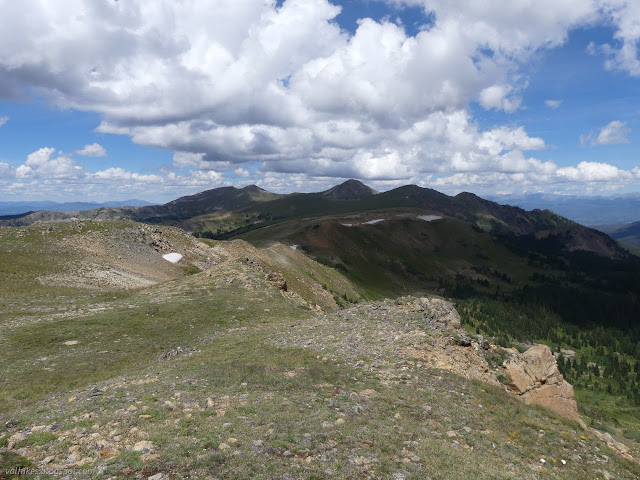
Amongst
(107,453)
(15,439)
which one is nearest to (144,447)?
(107,453)

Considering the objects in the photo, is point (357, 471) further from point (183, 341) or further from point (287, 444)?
point (183, 341)

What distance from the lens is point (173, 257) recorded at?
87.2 meters

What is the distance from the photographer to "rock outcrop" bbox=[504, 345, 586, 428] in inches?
876

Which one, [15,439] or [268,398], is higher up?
[15,439]

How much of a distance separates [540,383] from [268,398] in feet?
61.6

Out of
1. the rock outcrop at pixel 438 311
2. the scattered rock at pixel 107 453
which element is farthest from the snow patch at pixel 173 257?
the scattered rock at pixel 107 453

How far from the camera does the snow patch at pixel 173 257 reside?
8569 centimetres

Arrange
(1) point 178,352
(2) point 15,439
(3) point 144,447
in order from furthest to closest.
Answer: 1. (1) point 178,352
2. (2) point 15,439
3. (3) point 144,447

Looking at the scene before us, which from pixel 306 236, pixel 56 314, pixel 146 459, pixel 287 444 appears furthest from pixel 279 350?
pixel 306 236

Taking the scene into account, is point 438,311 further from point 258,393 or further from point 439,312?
point 258,393

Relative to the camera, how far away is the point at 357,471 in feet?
35.0

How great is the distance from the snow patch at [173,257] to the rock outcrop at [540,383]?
78829 mm

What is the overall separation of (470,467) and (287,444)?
624 cm

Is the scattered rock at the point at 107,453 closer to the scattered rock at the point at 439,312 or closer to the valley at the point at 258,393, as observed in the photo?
the valley at the point at 258,393
